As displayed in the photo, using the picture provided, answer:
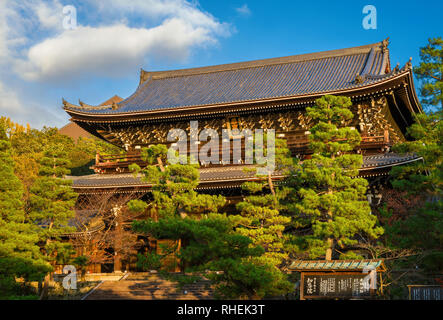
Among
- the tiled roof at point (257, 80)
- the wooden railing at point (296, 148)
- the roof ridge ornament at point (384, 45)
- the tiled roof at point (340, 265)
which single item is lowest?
the tiled roof at point (340, 265)

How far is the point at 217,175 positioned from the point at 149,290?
20.7 feet

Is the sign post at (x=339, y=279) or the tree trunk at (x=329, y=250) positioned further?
the tree trunk at (x=329, y=250)

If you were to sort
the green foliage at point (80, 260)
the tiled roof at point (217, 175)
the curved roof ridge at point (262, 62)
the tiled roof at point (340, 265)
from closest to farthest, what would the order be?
the tiled roof at point (340, 265) < the green foliage at point (80, 260) < the tiled roof at point (217, 175) < the curved roof ridge at point (262, 62)

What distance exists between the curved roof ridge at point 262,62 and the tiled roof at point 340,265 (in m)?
17.1

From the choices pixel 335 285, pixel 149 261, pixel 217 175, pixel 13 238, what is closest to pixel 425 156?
pixel 335 285

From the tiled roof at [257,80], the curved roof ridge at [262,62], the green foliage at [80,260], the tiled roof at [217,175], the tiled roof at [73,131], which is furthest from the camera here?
the tiled roof at [73,131]

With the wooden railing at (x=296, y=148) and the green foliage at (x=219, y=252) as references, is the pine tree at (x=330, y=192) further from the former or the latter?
the wooden railing at (x=296, y=148)

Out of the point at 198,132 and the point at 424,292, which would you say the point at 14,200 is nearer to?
the point at 198,132

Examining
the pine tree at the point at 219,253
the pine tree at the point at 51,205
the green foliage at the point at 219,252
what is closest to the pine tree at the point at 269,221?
the pine tree at the point at 219,253

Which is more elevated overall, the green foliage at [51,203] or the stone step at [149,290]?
the green foliage at [51,203]

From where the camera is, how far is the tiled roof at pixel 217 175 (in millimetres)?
18828

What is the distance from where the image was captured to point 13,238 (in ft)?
53.7

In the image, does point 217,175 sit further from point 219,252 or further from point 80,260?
point 219,252
